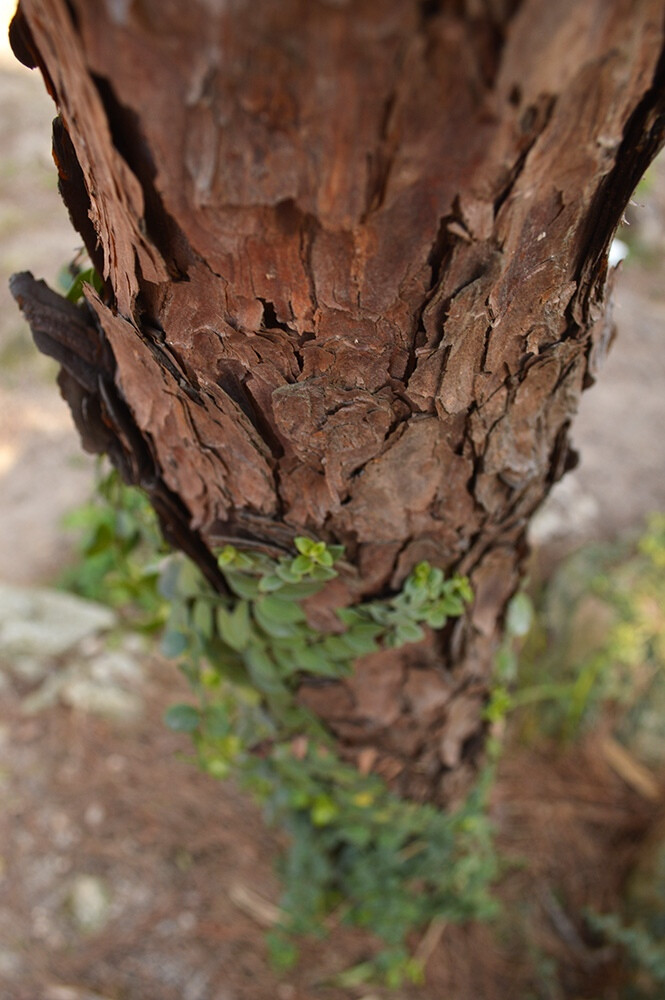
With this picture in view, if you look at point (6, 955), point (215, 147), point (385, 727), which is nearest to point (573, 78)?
point (215, 147)

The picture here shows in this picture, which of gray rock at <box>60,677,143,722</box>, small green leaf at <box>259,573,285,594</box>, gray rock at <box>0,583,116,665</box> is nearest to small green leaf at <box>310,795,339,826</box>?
small green leaf at <box>259,573,285,594</box>

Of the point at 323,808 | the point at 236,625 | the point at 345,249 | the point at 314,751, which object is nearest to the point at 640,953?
the point at 323,808

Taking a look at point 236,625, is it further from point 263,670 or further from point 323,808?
point 323,808

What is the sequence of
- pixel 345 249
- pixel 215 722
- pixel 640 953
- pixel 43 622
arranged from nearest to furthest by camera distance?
1. pixel 345 249
2. pixel 215 722
3. pixel 640 953
4. pixel 43 622

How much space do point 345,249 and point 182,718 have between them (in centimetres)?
96

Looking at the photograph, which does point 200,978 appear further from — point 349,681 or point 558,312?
point 558,312

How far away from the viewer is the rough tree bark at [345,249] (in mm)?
398

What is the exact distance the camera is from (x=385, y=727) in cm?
115

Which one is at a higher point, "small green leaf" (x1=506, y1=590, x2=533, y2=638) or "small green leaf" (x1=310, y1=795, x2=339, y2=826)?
"small green leaf" (x1=506, y1=590, x2=533, y2=638)

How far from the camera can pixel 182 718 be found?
4.01ft

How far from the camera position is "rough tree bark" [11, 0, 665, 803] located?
398mm

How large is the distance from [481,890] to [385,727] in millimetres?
833

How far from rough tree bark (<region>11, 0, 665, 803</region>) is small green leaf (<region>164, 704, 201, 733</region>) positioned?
0.46 meters

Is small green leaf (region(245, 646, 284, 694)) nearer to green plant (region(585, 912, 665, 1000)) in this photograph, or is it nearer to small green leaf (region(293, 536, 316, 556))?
small green leaf (region(293, 536, 316, 556))
